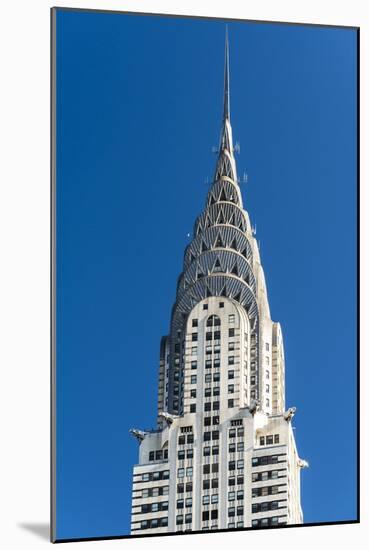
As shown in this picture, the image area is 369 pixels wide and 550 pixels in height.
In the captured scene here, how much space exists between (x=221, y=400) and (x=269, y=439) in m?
1.29

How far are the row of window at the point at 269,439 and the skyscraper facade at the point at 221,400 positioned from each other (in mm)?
40

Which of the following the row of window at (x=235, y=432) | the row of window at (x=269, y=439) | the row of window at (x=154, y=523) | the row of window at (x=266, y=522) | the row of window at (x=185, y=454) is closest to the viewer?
the row of window at (x=154, y=523)

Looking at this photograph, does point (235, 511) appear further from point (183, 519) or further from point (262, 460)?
point (262, 460)

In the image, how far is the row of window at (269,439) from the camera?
152ft

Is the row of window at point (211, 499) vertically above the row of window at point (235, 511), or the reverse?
the row of window at point (211, 499)

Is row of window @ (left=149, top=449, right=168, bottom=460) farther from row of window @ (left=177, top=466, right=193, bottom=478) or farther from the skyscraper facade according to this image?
row of window @ (left=177, top=466, right=193, bottom=478)

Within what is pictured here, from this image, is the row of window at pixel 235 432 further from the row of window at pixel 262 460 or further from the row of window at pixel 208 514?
the row of window at pixel 208 514

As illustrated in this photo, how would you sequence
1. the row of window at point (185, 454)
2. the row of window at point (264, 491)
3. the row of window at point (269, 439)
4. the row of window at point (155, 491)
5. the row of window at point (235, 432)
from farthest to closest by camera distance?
the row of window at point (235, 432) < the row of window at point (269, 439) < the row of window at point (185, 454) < the row of window at point (264, 491) < the row of window at point (155, 491)

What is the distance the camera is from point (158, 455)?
150ft

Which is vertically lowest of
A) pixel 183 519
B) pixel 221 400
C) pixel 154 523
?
pixel 154 523

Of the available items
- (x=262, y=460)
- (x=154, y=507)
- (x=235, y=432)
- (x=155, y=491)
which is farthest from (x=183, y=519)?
(x=262, y=460)

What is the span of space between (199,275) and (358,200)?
4.13m

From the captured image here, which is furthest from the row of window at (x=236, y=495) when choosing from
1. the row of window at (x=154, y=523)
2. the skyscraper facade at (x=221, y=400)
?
the row of window at (x=154, y=523)

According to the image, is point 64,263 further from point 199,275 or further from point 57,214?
point 199,275
